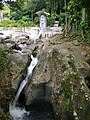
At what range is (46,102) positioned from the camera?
13.7m

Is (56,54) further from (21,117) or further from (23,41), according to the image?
(23,41)

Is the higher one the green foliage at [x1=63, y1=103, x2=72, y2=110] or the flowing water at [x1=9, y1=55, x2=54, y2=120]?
the green foliage at [x1=63, y1=103, x2=72, y2=110]

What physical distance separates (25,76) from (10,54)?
1548 millimetres

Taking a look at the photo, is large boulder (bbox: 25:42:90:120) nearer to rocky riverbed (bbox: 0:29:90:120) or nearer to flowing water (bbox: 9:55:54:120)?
rocky riverbed (bbox: 0:29:90:120)

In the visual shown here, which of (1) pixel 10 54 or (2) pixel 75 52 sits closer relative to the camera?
(2) pixel 75 52

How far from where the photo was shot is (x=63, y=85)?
10930mm

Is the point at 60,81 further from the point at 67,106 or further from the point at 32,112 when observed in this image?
the point at 32,112

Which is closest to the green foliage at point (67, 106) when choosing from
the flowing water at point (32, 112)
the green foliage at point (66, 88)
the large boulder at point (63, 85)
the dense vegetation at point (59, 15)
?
the large boulder at point (63, 85)

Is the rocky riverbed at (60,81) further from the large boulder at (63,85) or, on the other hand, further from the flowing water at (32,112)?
the flowing water at (32,112)

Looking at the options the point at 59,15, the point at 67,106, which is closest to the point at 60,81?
the point at 67,106

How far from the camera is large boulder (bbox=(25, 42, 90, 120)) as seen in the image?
10.3m

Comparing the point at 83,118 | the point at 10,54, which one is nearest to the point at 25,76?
the point at 10,54

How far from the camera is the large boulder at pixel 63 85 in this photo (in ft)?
33.8

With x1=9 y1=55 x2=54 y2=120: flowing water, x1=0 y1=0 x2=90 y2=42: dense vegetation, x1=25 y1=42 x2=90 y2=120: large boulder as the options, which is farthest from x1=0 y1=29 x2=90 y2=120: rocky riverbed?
x1=0 y1=0 x2=90 y2=42: dense vegetation
